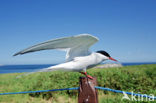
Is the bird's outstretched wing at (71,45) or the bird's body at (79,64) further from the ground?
the bird's outstretched wing at (71,45)

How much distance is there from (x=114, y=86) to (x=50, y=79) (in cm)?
218

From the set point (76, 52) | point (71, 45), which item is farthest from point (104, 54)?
point (71, 45)

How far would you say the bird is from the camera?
201 centimetres

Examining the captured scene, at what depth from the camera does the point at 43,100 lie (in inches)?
190

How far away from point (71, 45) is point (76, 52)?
0.55 ft

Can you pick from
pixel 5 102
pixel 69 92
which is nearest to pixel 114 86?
pixel 69 92

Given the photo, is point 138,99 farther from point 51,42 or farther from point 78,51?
point 51,42

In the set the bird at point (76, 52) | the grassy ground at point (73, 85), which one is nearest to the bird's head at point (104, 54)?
the bird at point (76, 52)

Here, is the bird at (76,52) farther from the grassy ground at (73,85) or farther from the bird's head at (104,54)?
the grassy ground at (73,85)

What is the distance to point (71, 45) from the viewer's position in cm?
234

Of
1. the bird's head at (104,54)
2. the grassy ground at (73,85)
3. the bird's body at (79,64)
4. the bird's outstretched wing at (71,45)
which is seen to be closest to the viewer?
the bird's outstretched wing at (71,45)

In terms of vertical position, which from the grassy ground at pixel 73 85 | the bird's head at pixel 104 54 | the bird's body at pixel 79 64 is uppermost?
the bird's head at pixel 104 54

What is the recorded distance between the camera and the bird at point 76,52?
6.59 ft

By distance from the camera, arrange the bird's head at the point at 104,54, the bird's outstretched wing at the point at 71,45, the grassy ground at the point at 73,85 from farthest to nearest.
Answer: the grassy ground at the point at 73,85
the bird's head at the point at 104,54
the bird's outstretched wing at the point at 71,45
